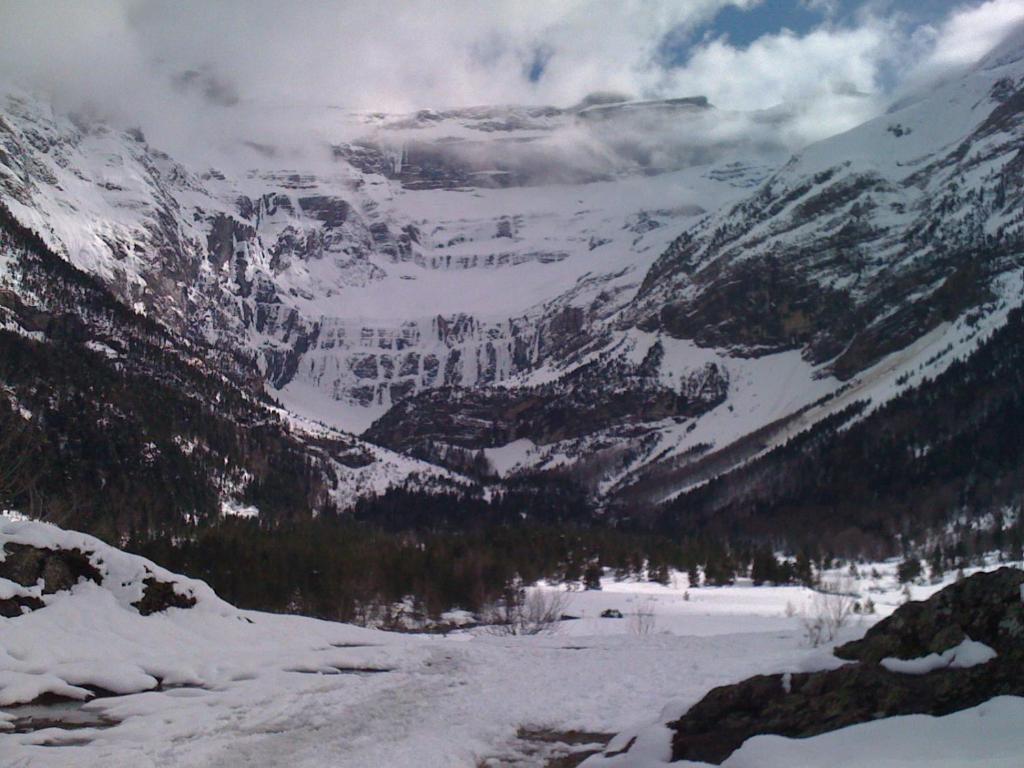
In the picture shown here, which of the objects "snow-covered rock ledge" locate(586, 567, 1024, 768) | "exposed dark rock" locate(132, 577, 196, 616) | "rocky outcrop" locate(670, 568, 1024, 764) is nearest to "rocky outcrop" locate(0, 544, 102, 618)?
"exposed dark rock" locate(132, 577, 196, 616)

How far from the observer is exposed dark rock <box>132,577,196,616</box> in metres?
24.7

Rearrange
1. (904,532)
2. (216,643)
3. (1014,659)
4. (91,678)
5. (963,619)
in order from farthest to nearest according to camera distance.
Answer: (904,532), (216,643), (91,678), (963,619), (1014,659)

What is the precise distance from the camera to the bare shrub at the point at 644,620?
154 ft

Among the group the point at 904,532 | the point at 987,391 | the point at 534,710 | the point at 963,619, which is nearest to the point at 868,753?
the point at 963,619

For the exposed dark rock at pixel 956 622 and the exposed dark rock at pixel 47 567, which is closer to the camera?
the exposed dark rock at pixel 956 622

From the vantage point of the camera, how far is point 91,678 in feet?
64.7

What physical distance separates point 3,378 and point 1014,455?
16431cm

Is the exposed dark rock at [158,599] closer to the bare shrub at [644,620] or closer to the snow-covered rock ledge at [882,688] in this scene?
the bare shrub at [644,620]

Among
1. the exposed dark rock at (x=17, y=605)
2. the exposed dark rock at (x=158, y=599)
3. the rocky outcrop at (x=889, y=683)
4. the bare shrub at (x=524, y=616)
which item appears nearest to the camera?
the rocky outcrop at (x=889, y=683)

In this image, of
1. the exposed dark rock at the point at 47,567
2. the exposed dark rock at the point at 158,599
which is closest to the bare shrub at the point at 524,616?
the exposed dark rock at the point at 158,599

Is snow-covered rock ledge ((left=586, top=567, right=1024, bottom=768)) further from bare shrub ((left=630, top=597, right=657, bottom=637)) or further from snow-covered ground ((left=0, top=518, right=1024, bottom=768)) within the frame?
bare shrub ((left=630, top=597, right=657, bottom=637))

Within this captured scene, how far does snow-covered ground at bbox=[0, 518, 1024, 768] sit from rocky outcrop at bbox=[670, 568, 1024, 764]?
1.92 feet

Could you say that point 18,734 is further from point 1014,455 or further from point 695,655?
point 1014,455

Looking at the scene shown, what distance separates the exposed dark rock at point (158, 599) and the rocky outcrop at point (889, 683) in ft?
55.1
